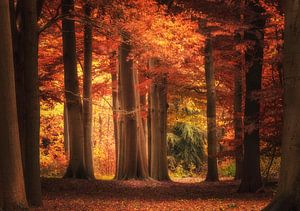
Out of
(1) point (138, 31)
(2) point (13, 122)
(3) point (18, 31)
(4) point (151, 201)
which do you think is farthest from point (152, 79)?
(2) point (13, 122)

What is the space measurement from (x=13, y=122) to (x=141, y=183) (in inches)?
400

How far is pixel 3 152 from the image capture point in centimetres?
944

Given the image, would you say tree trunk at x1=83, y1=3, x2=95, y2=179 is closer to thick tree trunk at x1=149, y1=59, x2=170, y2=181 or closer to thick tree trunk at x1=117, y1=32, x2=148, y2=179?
thick tree trunk at x1=117, y1=32, x2=148, y2=179

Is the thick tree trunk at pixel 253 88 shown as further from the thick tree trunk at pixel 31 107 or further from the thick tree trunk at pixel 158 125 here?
the thick tree trunk at pixel 158 125

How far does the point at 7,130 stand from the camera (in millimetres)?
9422

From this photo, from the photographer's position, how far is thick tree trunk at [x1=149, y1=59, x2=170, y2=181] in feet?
76.7

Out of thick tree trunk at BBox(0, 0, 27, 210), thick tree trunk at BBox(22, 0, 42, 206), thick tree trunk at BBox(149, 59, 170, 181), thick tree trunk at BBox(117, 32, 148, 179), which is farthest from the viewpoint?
thick tree trunk at BBox(149, 59, 170, 181)

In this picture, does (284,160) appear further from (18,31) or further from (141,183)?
(141,183)

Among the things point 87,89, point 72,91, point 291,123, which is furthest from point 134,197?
point 291,123

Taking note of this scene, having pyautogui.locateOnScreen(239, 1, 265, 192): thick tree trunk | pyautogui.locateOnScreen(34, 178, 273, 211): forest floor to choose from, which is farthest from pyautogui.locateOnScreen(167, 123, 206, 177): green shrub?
pyautogui.locateOnScreen(239, 1, 265, 192): thick tree trunk

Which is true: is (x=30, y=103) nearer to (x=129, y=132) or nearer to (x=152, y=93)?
(x=129, y=132)

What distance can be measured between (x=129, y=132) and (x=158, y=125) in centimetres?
365

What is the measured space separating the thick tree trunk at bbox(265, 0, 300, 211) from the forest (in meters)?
0.02

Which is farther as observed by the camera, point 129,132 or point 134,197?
point 129,132
